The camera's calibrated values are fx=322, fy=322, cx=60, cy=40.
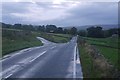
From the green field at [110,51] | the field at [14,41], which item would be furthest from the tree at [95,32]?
the green field at [110,51]

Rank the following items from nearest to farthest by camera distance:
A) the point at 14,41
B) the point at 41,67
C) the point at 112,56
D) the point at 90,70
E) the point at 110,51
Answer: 1. the point at 90,70
2. the point at 41,67
3. the point at 112,56
4. the point at 110,51
5. the point at 14,41

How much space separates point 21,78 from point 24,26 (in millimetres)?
131424

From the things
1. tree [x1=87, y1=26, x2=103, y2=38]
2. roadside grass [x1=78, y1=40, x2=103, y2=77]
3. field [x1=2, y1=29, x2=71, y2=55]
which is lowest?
roadside grass [x1=78, y1=40, x2=103, y2=77]

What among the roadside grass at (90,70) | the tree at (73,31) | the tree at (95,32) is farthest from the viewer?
the tree at (73,31)

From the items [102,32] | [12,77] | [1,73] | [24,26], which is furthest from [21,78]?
[24,26]

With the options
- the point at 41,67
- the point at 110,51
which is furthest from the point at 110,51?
the point at 41,67

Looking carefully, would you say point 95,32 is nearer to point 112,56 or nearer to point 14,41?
point 14,41

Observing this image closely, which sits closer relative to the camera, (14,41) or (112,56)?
(112,56)

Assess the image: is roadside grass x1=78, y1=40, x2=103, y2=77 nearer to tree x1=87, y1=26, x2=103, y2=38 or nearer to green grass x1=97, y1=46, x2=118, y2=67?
green grass x1=97, y1=46, x2=118, y2=67

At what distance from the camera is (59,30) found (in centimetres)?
15688

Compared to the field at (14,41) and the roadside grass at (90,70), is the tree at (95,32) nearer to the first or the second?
the field at (14,41)

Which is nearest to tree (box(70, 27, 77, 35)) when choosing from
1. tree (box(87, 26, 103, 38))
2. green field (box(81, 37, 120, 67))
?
tree (box(87, 26, 103, 38))

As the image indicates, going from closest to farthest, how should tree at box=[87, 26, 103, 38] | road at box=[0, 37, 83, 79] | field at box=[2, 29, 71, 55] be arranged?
road at box=[0, 37, 83, 79]
field at box=[2, 29, 71, 55]
tree at box=[87, 26, 103, 38]

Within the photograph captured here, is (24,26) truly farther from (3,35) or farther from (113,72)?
(113,72)
